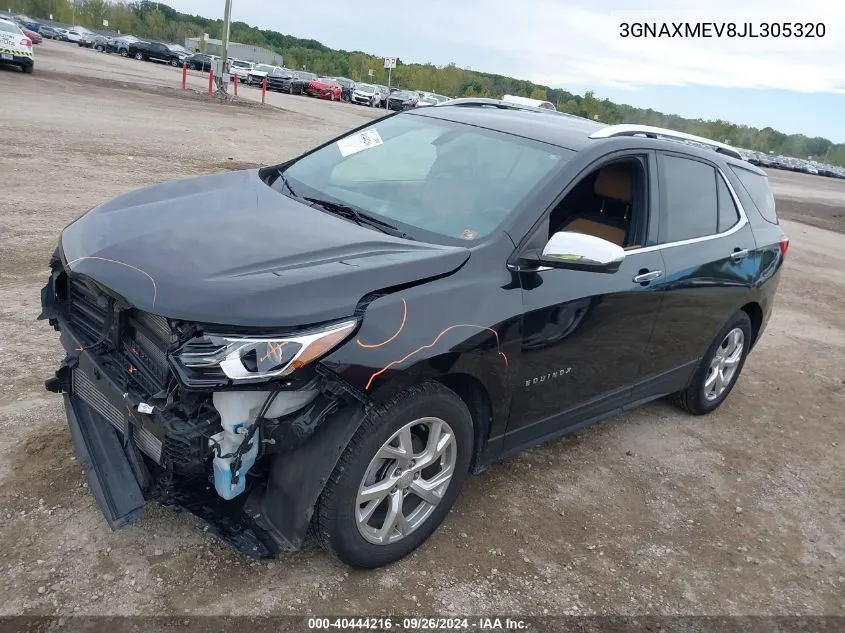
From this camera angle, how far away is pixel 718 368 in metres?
4.95

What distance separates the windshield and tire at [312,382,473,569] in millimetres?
831

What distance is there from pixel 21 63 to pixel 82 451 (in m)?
24.0

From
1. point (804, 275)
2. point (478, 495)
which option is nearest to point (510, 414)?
point (478, 495)

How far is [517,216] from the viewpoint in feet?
10.4

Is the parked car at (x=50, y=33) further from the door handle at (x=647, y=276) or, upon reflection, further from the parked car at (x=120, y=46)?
the door handle at (x=647, y=276)

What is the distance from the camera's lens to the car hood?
2.42m

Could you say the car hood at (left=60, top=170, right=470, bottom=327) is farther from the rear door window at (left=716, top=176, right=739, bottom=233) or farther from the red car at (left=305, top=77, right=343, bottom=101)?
the red car at (left=305, top=77, right=343, bottom=101)

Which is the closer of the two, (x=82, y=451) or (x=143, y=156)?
(x=82, y=451)

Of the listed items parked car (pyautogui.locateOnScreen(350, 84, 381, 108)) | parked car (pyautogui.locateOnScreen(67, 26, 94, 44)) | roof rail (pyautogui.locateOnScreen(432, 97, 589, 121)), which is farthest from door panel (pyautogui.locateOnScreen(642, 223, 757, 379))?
parked car (pyautogui.locateOnScreen(67, 26, 94, 44))

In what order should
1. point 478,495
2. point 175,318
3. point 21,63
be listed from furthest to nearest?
point 21,63
point 478,495
point 175,318

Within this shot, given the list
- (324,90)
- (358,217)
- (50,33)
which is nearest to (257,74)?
(324,90)

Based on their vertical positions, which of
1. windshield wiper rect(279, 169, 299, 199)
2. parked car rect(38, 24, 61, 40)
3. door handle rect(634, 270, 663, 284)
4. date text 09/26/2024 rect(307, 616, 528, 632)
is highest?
windshield wiper rect(279, 169, 299, 199)

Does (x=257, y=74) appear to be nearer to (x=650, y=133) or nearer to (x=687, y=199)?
(x=650, y=133)

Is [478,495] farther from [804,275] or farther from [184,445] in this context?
[804,275]
